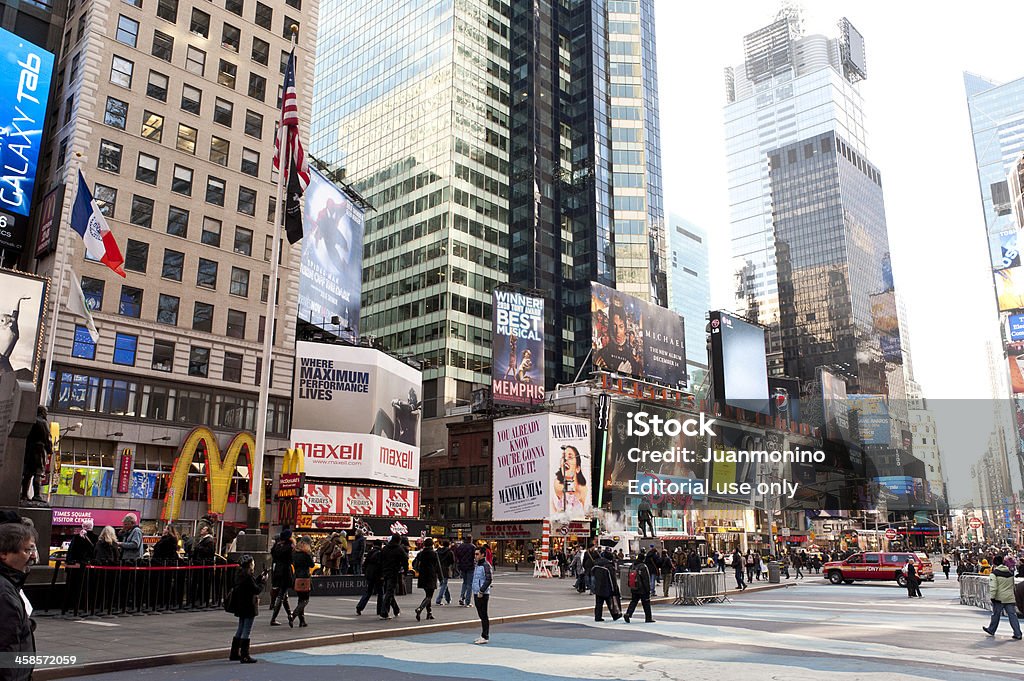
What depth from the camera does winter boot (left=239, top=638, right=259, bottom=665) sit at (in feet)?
41.3

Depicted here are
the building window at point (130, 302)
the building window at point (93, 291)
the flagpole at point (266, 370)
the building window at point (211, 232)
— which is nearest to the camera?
the flagpole at point (266, 370)

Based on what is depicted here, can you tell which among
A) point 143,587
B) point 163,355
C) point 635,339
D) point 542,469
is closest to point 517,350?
point 542,469

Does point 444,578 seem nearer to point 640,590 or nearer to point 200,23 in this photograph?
point 640,590

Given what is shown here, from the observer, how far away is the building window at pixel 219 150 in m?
52.5

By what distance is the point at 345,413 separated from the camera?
56.7 m

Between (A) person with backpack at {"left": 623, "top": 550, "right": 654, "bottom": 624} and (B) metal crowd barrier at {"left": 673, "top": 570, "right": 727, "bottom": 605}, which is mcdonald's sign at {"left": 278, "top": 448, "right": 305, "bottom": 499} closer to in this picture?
(B) metal crowd barrier at {"left": 673, "top": 570, "right": 727, "bottom": 605}

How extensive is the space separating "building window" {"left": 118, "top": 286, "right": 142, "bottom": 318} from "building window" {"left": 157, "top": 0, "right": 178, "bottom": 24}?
19.2 meters

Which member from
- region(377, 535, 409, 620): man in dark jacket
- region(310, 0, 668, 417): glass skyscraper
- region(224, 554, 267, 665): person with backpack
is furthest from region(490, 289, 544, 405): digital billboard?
region(224, 554, 267, 665): person with backpack

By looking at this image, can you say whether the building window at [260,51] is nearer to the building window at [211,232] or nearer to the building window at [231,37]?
the building window at [231,37]

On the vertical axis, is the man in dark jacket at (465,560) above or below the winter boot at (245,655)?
above

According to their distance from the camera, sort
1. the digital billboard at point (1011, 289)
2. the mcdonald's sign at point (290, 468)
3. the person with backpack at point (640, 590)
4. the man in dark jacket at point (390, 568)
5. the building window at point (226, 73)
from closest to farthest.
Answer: the man in dark jacket at point (390, 568)
the person with backpack at point (640, 590)
the mcdonald's sign at point (290, 468)
the building window at point (226, 73)
the digital billboard at point (1011, 289)

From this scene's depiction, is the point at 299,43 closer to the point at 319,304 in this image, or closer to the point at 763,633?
the point at 319,304

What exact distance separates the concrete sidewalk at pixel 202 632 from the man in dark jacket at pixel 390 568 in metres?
0.37

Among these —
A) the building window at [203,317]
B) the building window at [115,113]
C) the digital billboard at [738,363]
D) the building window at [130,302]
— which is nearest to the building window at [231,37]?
the building window at [115,113]
